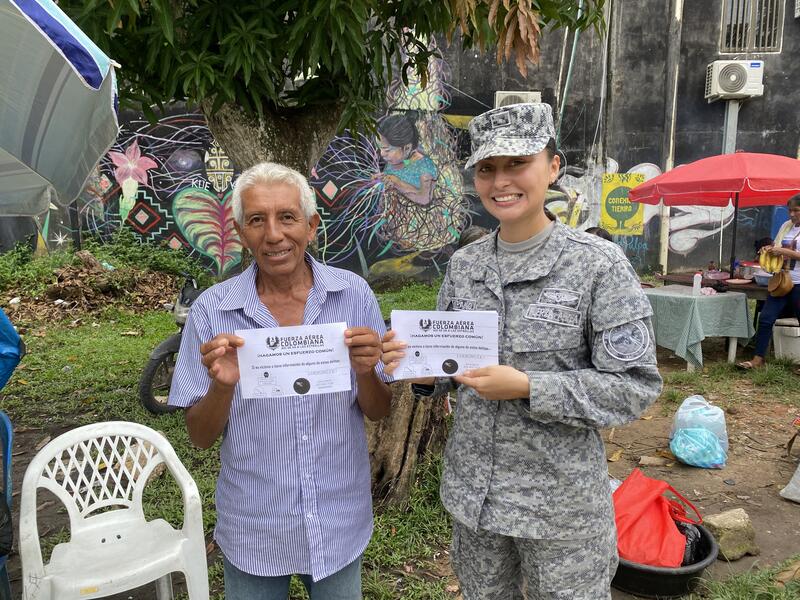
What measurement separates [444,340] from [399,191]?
980 centimetres

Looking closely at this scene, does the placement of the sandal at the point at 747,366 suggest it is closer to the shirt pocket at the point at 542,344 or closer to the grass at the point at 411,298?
the grass at the point at 411,298

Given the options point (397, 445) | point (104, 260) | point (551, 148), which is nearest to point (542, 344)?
point (551, 148)

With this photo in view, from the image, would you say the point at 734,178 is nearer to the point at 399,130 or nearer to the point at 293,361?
the point at 399,130

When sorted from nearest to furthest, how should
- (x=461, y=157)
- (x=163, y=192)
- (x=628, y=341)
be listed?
(x=628, y=341) → (x=163, y=192) → (x=461, y=157)

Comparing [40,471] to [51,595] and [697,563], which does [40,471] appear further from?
[697,563]

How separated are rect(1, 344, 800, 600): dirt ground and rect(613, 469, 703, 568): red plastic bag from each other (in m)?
0.27

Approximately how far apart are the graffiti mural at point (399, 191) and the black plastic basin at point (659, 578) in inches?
341

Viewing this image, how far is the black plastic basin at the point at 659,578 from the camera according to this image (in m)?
2.77

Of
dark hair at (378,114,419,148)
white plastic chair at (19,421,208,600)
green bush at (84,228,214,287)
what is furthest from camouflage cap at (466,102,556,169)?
dark hair at (378,114,419,148)

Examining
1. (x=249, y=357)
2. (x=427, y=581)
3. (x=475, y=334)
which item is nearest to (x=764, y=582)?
(x=427, y=581)

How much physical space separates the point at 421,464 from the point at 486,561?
198 centimetres

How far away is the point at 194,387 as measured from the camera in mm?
1678

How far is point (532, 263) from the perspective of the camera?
1.65 m

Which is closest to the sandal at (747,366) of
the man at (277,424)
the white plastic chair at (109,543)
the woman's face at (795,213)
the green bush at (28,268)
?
the woman's face at (795,213)
